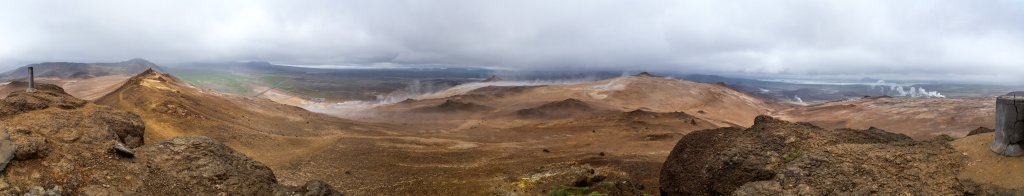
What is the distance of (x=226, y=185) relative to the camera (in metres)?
10.4

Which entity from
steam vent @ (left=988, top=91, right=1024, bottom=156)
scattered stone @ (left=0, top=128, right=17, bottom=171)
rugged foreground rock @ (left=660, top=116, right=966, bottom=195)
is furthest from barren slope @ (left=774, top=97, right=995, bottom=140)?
scattered stone @ (left=0, top=128, right=17, bottom=171)

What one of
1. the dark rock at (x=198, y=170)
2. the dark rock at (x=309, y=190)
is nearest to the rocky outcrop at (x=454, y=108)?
the dark rock at (x=198, y=170)

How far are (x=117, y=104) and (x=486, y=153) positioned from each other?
63.8ft

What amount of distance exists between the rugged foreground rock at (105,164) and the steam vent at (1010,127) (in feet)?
35.0

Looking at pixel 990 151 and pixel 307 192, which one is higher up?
pixel 990 151

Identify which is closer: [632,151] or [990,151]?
[990,151]

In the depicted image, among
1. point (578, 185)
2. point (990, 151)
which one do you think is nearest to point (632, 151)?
point (578, 185)

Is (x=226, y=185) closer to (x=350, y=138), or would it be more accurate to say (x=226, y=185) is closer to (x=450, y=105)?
(x=350, y=138)

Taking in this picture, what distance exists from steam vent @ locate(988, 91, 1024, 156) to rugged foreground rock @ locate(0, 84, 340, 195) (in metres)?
10.7

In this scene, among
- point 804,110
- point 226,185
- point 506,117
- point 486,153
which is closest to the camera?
point 226,185

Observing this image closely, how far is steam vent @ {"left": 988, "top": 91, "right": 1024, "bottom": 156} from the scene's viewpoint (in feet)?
25.3

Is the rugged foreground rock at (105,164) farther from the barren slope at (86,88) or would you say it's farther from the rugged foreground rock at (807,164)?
the barren slope at (86,88)

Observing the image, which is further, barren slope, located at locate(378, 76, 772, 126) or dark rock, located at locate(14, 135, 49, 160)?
barren slope, located at locate(378, 76, 772, 126)

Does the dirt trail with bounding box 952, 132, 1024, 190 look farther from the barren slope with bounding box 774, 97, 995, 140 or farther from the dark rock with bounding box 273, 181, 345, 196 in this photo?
the barren slope with bounding box 774, 97, 995, 140
